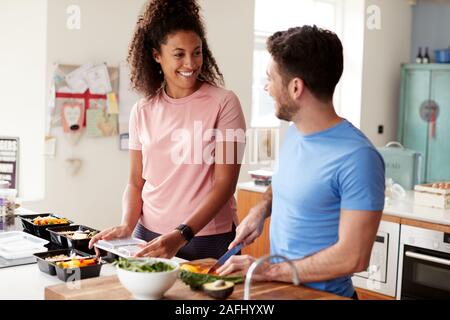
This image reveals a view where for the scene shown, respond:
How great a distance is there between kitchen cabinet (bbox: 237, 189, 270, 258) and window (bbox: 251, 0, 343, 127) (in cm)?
141

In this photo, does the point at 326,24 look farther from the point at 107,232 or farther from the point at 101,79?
the point at 107,232

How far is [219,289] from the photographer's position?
1.52 metres

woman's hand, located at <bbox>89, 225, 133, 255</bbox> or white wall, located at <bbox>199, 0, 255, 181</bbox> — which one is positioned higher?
white wall, located at <bbox>199, 0, 255, 181</bbox>

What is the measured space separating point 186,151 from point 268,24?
416 centimetres

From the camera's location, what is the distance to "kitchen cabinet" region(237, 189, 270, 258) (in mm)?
4523

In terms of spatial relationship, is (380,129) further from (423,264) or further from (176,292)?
(176,292)

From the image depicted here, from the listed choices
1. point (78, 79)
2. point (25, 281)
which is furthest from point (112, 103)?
point (25, 281)

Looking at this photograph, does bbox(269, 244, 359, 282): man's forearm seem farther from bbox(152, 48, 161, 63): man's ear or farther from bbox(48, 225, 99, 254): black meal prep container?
bbox(152, 48, 161, 63): man's ear

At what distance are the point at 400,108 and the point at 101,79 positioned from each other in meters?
3.98

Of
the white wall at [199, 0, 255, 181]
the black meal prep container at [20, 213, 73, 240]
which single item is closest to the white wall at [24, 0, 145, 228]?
the white wall at [199, 0, 255, 181]

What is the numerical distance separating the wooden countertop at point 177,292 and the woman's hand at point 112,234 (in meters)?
0.49

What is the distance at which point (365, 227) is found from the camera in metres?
1.58
